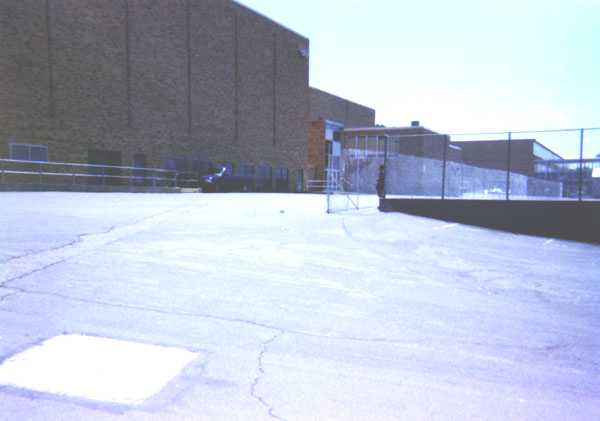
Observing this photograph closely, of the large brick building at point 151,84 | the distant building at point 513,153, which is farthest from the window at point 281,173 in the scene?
the distant building at point 513,153

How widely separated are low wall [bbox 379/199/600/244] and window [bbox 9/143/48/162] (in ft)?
63.8

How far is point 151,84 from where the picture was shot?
110ft

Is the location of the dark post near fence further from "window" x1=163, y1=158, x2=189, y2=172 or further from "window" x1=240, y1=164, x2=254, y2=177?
"window" x1=240, y1=164, x2=254, y2=177

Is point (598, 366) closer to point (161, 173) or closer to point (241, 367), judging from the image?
point (241, 367)

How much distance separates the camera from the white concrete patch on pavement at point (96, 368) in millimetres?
3627

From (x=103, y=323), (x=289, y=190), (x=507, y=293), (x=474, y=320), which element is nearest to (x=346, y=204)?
(x=507, y=293)

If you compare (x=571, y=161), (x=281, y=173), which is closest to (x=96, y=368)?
(x=571, y=161)

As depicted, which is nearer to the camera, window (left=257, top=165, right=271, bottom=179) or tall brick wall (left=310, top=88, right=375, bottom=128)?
window (left=257, top=165, right=271, bottom=179)

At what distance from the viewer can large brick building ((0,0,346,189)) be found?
88.2ft

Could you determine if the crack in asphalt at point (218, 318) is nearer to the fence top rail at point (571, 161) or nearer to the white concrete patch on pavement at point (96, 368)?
the white concrete patch on pavement at point (96, 368)

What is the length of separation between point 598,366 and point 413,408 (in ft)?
6.81

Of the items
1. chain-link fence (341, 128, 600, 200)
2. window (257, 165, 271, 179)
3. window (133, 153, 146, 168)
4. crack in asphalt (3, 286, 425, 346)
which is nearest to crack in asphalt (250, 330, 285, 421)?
crack in asphalt (3, 286, 425, 346)

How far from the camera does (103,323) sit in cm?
500

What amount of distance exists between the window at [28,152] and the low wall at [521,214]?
1946 cm
